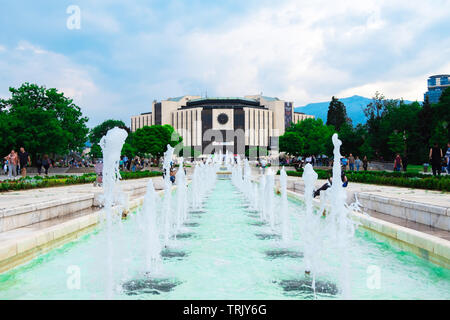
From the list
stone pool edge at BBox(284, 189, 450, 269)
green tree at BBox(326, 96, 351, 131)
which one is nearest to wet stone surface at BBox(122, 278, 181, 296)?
stone pool edge at BBox(284, 189, 450, 269)

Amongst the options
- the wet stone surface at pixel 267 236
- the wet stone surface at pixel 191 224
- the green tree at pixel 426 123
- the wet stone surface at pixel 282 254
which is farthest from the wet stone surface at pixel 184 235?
the green tree at pixel 426 123

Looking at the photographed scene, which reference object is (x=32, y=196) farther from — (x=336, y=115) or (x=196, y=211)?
(x=336, y=115)

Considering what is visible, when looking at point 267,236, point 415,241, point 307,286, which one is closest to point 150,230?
point 307,286

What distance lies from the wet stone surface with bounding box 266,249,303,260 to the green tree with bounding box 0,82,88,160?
99.7 ft

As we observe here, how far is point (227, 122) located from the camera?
110500 mm

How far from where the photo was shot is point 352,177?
18.7 m

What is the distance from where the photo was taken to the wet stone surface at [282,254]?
5.83 meters

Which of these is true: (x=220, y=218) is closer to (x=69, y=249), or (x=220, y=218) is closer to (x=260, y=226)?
(x=260, y=226)

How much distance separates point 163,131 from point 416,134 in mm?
40964

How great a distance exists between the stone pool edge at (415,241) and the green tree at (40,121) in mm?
30875

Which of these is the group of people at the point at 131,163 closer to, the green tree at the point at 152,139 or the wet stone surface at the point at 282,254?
the green tree at the point at 152,139

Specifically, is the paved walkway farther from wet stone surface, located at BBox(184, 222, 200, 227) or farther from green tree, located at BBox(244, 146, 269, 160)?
green tree, located at BBox(244, 146, 269, 160)

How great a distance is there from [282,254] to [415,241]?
6.19 feet

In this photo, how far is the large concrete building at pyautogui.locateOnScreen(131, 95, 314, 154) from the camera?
11056 cm
